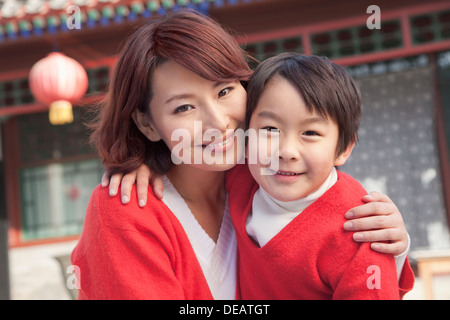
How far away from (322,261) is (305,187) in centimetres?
22

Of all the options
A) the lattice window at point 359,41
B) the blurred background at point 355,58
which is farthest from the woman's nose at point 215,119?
the lattice window at point 359,41

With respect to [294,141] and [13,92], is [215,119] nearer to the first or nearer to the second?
[294,141]

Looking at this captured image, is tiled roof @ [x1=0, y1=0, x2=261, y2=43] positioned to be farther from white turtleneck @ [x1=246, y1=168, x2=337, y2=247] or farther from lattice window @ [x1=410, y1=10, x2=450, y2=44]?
white turtleneck @ [x1=246, y1=168, x2=337, y2=247]

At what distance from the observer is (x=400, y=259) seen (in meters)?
1.42

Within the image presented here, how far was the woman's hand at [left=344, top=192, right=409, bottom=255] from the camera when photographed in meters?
1.32

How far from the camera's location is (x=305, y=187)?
1437mm

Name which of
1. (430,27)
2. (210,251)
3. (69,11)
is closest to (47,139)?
(69,11)

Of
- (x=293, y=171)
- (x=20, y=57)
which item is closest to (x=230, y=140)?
(x=293, y=171)

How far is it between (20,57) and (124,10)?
1878 mm

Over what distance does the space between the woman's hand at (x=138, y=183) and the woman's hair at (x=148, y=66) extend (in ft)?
0.10

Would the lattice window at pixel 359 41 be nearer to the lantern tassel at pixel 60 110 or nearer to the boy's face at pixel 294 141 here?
the lantern tassel at pixel 60 110

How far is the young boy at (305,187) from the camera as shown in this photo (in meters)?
1.36

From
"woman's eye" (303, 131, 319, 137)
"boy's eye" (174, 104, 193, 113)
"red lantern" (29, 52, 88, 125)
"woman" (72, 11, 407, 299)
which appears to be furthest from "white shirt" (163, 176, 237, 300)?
"red lantern" (29, 52, 88, 125)
